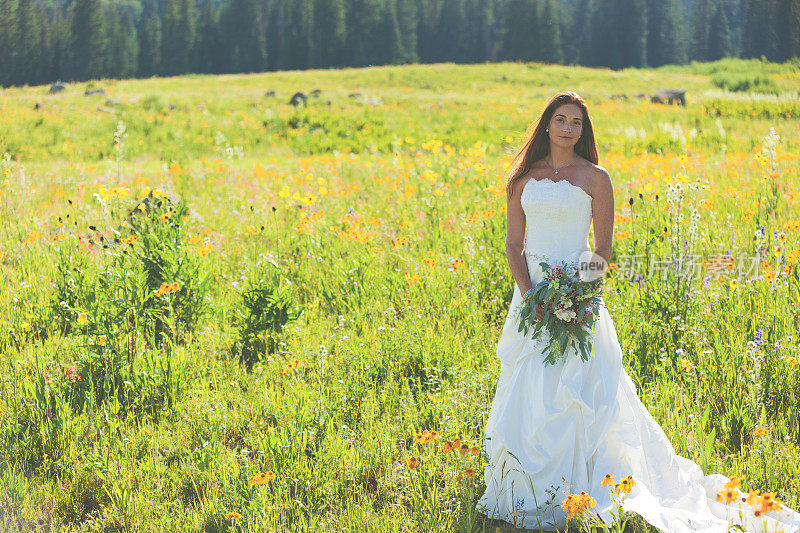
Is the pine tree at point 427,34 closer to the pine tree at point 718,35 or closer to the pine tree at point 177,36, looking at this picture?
the pine tree at point 177,36

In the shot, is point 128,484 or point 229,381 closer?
point 128,484

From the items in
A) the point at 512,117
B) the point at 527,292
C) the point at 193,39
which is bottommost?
the point at 527,292

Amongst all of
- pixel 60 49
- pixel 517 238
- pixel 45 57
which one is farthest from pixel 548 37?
pixel 517 238

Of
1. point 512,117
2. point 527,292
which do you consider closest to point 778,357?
point 527,292

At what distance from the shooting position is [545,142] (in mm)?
2959

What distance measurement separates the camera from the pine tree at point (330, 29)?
2640 inches

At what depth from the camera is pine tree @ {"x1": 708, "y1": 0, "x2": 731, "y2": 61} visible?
241 ft

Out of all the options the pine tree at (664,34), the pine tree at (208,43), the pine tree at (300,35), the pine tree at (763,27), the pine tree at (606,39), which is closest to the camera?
the pine tree at (763,27)

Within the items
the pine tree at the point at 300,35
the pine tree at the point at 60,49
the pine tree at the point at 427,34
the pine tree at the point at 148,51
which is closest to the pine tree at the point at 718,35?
the pine tree at the point at 427,34

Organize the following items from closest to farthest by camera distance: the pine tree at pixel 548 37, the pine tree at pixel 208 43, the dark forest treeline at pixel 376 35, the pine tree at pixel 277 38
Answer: the dark forest treeline at pixel 376 35
the pine tree at pixel 548 37
the pine tree at pixel 277 38
the pine tree at pixel 208 43

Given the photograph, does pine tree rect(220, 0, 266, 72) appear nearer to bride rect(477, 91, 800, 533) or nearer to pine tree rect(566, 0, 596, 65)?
pine tree rect(566, 0, 596, 65)

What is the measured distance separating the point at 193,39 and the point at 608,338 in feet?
273

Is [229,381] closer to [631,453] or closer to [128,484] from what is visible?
[128,484]

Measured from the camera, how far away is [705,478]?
2.70 m
